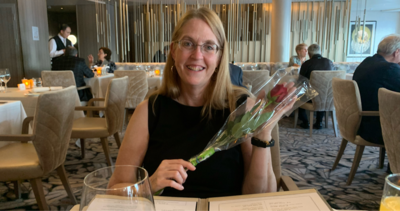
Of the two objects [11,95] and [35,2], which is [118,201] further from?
[35,2]

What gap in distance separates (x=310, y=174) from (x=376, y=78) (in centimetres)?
119

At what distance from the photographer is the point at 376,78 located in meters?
2.92

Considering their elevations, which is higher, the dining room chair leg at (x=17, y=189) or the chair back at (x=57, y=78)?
the chair back at (x=57, y=78)

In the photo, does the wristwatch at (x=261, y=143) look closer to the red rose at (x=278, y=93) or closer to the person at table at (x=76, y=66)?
the red rose at (x=278, y=93)

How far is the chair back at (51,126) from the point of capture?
197cm

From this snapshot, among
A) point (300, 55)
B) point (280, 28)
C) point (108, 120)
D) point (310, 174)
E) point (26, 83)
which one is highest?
point (280, 28)

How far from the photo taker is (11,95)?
3096mm

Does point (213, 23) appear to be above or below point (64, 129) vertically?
above

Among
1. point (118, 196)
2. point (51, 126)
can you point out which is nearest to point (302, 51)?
point (51, 126)

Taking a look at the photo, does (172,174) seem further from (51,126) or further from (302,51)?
(302,51)

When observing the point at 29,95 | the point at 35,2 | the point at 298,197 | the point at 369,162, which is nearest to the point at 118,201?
the point at 298,197

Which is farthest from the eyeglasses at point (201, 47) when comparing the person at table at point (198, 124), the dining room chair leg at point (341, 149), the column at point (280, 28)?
the column at point (280, 28)

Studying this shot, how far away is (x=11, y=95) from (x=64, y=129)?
1381mm

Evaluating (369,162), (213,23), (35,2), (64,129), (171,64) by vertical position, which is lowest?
(369,162)
